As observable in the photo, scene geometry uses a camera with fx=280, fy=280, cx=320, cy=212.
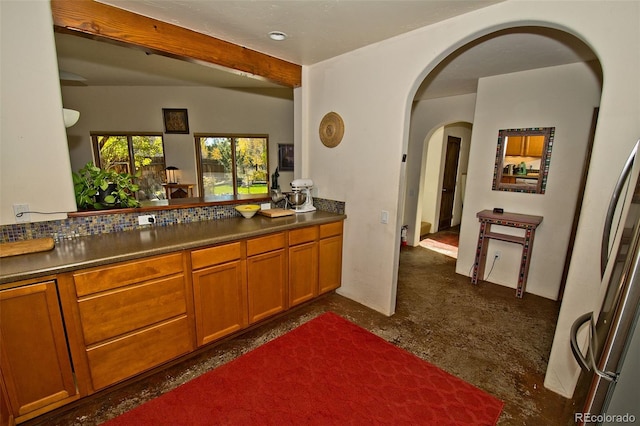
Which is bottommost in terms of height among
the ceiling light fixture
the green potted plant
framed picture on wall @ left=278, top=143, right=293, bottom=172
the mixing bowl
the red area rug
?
the red area rug

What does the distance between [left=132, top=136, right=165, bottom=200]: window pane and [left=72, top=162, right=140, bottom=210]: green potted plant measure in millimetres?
4112

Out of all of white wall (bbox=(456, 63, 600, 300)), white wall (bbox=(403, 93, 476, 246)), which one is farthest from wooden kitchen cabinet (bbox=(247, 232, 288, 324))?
white wall (bbox=(403, 93, 476, 246))

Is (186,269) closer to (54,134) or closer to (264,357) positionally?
(264,357)

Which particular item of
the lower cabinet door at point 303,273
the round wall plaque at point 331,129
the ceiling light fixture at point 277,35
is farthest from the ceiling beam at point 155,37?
the lower cabinet door at point 303,273

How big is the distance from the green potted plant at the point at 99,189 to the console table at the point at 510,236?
3.69m

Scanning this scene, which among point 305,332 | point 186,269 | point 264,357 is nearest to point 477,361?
point 305,332

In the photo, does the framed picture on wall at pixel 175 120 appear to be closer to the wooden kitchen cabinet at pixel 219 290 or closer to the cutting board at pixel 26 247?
the cutting board at pixel 26 247

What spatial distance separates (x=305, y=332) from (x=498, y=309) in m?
2.08

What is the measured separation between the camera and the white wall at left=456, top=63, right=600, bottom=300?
115 inches

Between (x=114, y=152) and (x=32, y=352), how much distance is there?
5385 millimetres

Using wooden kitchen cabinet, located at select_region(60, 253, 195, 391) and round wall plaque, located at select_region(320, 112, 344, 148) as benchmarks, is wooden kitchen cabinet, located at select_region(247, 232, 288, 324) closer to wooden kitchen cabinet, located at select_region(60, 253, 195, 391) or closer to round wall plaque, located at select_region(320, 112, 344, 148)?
wooden kitchen cabinet, located at select_region(60, 253, 195, 391)

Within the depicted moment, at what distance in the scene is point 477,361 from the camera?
2.18 meters

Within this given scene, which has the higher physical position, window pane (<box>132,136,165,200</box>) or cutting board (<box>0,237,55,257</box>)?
window pane (<box>132,136,165,200</box>)

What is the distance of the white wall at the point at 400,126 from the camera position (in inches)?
59.7
